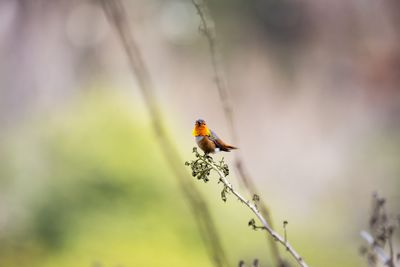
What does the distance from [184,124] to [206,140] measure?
6.65m

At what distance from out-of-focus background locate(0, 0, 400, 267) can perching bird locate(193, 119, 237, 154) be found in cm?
455

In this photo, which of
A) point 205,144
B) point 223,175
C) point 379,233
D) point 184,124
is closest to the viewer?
point 223,175

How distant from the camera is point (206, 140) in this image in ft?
3.95

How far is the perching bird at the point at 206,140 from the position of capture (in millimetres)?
1184

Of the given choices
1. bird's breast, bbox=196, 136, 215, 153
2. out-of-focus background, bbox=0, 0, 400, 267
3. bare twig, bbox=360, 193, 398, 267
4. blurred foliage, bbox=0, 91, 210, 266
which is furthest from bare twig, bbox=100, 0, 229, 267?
out-of-focus background, bbox=0, 0, 400, 267

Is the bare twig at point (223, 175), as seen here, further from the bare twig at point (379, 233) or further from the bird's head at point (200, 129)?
the bare twig at point (379, 233)

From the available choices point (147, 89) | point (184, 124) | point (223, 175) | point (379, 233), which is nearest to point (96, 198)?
point (184, 124)

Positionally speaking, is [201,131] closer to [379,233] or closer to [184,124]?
[379,233]

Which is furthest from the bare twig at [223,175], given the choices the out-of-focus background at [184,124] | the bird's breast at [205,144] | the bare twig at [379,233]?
the out-of-focus background at [184,124]

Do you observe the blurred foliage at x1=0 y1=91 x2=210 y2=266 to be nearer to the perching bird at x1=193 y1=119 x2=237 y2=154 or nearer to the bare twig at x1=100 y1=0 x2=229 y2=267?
the bare twig at x1=100 y1=0 x2=229 y2=267

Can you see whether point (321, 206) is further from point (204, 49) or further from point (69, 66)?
point (69, 66)

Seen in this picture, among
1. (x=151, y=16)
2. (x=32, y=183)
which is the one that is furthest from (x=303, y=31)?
(x=32, y=183)

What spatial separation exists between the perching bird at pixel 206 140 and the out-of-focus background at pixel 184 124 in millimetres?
4549

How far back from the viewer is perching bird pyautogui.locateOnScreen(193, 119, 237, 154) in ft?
3.88
